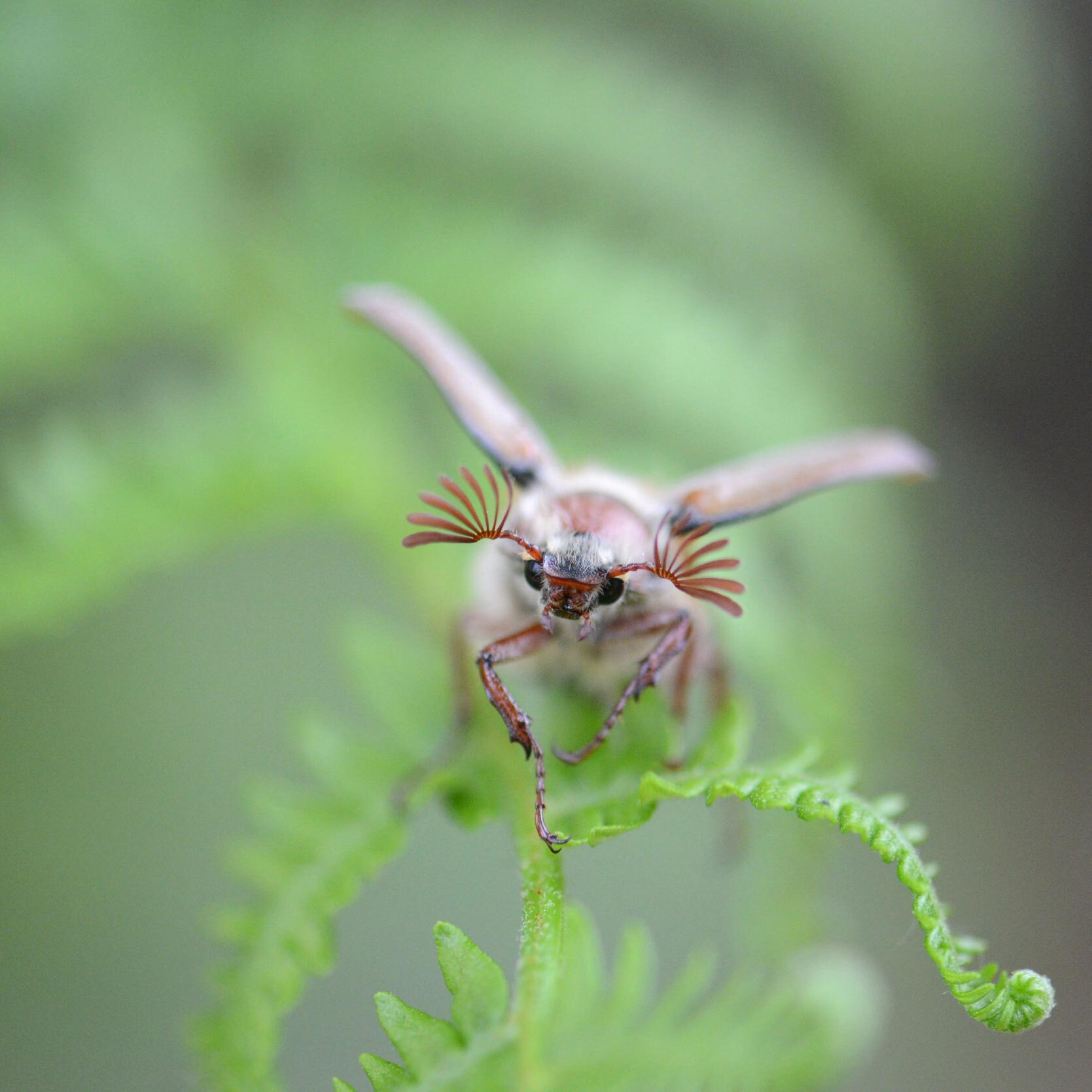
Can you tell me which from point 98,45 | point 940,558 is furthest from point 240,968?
point 940,558

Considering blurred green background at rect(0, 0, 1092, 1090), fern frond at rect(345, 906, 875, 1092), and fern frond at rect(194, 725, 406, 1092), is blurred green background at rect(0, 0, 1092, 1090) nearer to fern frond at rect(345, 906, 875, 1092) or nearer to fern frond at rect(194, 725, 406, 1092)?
fern frond at rect(194, 725, 406, 1092)

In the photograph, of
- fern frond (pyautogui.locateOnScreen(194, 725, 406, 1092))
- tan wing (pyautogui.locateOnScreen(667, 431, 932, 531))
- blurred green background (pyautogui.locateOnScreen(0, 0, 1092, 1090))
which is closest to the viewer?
fern frond (pyautogui.locateOnScreen(194, 725, 406, 1092))

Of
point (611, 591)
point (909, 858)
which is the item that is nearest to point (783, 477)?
point (611, 591)

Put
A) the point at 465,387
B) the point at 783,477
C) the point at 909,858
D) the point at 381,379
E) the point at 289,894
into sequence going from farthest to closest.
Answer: the point at 381,379 < the point at 465,387 < the point at 783,477 < the point at 289,894 < the point at 909,858

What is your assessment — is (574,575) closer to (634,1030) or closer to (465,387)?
(465,387)

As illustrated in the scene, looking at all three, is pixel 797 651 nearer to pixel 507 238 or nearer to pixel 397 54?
pixel 507 238

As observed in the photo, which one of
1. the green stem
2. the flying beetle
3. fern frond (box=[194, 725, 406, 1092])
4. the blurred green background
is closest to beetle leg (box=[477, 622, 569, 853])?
the flying beetle

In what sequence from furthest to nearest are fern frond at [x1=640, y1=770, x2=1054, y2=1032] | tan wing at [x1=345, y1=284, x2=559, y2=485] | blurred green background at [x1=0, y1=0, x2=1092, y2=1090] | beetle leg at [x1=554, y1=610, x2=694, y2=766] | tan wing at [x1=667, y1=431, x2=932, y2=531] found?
1. blurred green background at [x1=0, y1=0, x2=1092, y2=1090]
2. tan wing at [x1=345, y1=284, x2=559, y2=485]
3. tan wing at [x1=667, y1=431, x2=932, y2=531]
4. beetle leg at [x1=554, y1=610, x2=694, y2=766]
5. fern frond at [x1=640, y1=770, x2=1054, y2=1032]
